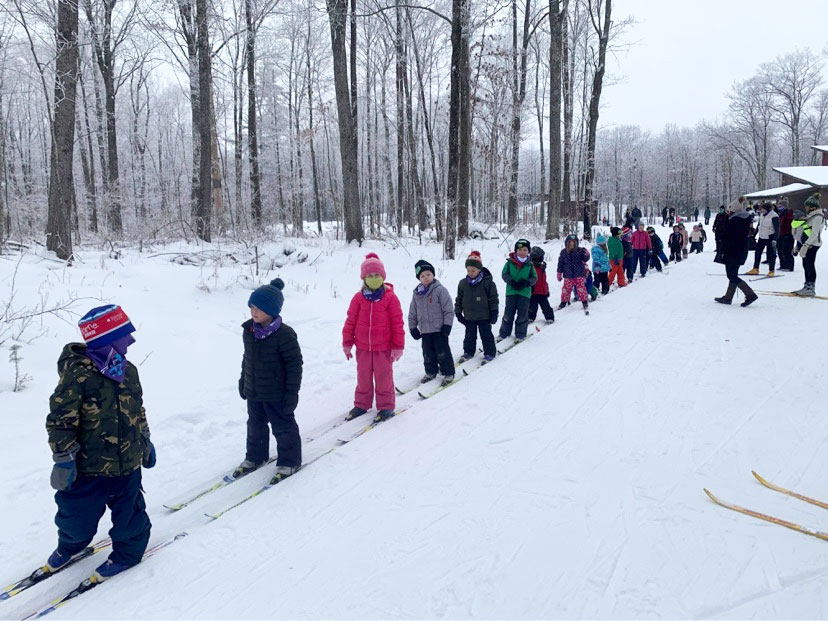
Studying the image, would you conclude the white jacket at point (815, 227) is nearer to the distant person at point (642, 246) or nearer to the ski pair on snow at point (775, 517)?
the distant person at point (642, 246)

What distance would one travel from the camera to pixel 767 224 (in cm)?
1321

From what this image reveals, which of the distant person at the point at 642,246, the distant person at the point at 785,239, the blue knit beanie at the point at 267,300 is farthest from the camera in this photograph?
the distant person at the point at 642,246

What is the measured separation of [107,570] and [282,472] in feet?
4.52

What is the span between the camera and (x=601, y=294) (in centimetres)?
1257

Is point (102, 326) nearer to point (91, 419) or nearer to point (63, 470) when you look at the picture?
point (91, 419)

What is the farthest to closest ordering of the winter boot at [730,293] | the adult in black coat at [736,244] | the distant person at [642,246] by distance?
the distant person at [642,246] < the winter boot at [730,293] < the adult in black coat at [736,244]

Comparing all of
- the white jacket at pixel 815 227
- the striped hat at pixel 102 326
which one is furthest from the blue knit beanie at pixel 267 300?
the white jacket at pixel 815 227

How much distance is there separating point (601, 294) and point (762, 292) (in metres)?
3.31

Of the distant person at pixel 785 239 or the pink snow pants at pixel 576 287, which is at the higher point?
the distant person at pixel 785 239

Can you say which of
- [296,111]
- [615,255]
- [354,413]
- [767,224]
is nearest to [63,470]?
[354,413]

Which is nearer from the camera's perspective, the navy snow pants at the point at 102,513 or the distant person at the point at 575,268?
the navy snow pants at the point at 102,513

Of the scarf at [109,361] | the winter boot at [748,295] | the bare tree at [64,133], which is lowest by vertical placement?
the winter boot at [748,295]

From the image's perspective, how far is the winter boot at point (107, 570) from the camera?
2971 millimetres

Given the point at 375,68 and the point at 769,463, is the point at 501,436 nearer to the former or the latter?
the point at 769,463
